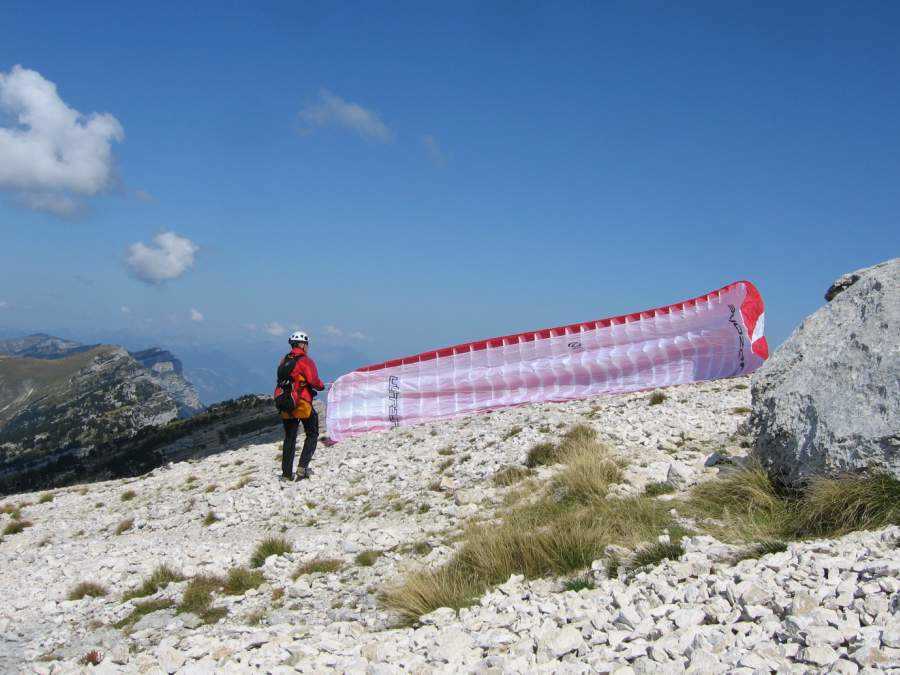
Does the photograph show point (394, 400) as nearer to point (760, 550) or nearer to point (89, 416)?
point (760, 550)

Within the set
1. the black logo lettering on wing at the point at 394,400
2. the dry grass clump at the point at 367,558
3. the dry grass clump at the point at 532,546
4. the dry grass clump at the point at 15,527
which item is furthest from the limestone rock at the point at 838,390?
the dry grass clump at the point at 15,527

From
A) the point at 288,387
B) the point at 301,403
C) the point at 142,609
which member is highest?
the point at 288,387

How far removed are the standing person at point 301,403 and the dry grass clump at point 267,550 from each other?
4172mm

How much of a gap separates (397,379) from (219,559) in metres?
9.86

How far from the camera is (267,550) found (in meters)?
9.51

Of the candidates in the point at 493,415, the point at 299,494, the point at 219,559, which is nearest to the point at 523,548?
the point at 219,559

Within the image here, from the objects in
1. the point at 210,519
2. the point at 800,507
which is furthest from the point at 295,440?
the point at 800,507

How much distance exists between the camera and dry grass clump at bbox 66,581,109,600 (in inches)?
364

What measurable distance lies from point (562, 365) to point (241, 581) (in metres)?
12.9

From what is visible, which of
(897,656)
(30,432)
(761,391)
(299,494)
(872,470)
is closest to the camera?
(897,656)

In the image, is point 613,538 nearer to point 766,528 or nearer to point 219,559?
point 766,528

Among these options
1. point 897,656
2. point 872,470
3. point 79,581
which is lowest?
point 79,581

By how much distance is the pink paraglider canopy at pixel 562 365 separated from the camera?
19.1 meters

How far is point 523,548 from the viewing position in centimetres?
697
